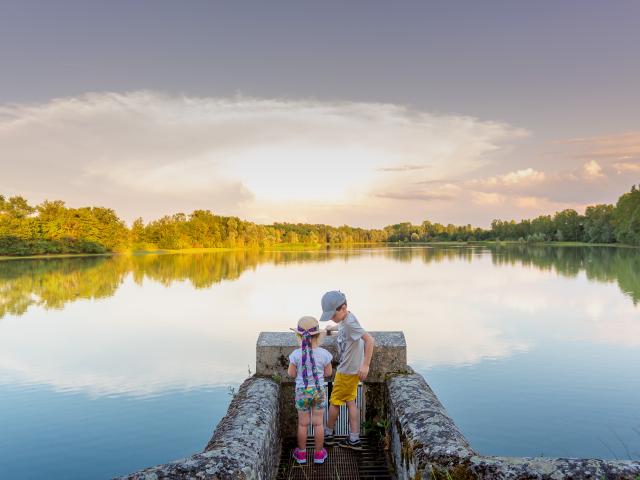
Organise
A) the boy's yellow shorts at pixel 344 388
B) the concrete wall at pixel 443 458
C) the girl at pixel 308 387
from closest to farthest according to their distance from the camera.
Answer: the concrete wall at pixel 443 458
the girl at pixel 308 387
the boy's yellow shorts at pixel 344 388

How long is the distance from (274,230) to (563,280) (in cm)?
13026

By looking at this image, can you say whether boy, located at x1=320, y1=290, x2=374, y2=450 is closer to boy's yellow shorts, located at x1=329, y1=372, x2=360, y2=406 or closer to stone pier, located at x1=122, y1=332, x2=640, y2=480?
boy's yellow shorts, located at x1=329, y1=372, x2=360, y2=406

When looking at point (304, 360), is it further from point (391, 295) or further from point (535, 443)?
point (391, 295)

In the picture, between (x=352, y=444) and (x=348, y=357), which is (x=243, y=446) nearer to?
(x=348, y=357)

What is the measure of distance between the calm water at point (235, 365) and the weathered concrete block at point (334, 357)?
12.8 feet

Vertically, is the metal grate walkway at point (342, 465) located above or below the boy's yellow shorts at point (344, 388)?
below

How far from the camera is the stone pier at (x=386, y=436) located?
273 centimetres

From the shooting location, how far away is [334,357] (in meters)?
5.05

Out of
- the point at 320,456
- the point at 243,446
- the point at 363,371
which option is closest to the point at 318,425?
the point at 320,456

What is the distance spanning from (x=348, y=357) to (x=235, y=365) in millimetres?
8828

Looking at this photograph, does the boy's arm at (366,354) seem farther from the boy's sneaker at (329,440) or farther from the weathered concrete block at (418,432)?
the boy's sneaker at (329,440)

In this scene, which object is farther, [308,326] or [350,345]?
[350,345]

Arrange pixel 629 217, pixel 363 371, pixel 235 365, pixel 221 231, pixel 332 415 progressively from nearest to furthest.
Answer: pixel 363 371 < pixel 332 415 < pixel 235 365 < pixel 629 217 < pixel 221 231

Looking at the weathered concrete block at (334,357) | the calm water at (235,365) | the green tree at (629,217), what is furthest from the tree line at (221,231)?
the weathered concrete block at (334,357)
